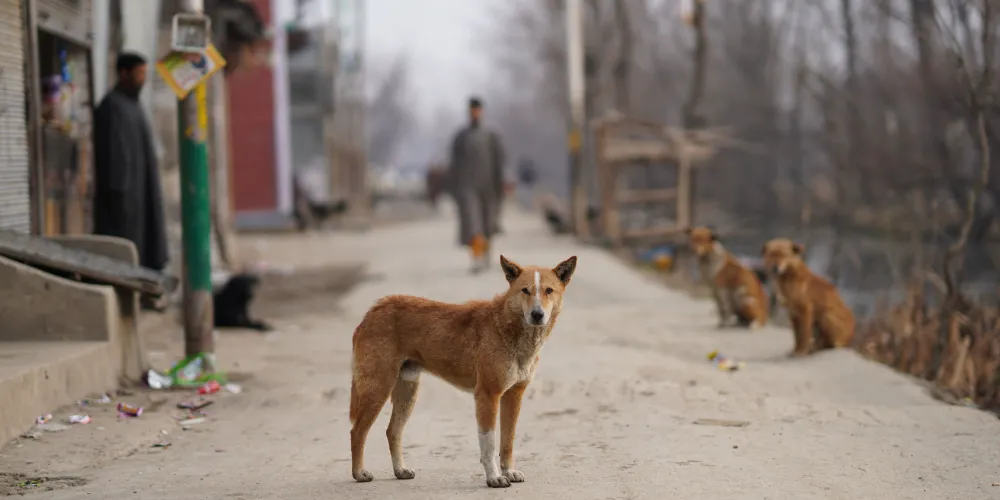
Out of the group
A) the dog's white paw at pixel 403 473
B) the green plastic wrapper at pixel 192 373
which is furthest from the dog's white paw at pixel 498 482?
the green plastic wrapper at pixel 192 373

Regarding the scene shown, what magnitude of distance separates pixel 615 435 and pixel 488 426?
1823 mm

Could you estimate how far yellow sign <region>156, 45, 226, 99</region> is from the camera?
29.6 feet

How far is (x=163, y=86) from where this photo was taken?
16203mm

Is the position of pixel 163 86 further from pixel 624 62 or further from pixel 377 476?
pixel 624 62

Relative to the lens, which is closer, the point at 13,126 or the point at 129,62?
the point at 13,126

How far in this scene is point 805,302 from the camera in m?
10.2

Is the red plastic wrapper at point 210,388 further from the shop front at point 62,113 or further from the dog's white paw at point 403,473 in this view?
the dog's white paw at point 403,473

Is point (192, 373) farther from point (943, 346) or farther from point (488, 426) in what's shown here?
point (943, 346)

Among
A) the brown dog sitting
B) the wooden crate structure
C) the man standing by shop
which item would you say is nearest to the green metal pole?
the man standing by shop

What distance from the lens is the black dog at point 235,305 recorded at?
12297mm

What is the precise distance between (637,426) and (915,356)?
186 inches

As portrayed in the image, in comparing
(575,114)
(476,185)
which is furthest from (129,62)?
(575,114)

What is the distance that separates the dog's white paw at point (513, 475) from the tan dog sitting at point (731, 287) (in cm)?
652

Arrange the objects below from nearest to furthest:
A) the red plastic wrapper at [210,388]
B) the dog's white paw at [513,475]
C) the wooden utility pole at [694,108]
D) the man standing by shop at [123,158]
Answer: the dog's white paw at [513,475] < the red plastic wrapper at [210,388] < the man standing by shop at [123,158] < the wooden utility pole at [694,108]
